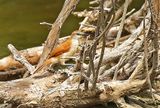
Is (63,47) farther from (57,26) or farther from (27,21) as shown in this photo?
(27,21)

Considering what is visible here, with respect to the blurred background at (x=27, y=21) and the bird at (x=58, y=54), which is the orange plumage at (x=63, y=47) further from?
the blurred background at (x=27, y=21)

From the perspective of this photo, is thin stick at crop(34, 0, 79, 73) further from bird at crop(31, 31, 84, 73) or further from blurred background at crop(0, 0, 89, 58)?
Result: blurred background at crop(0, 0, 89, 58)

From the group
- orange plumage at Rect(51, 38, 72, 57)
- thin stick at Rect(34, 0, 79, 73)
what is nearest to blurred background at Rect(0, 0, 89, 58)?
orange plumage at Rect(51, 38, 72, 57)

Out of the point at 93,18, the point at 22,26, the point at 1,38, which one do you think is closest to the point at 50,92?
the point at 93,18

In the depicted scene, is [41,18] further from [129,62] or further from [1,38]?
[129,62]

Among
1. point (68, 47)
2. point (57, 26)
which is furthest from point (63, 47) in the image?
point (57, 26)

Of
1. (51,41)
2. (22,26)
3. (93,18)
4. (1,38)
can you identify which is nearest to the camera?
(51,41)

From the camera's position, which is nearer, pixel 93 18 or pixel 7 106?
pixel 7 106

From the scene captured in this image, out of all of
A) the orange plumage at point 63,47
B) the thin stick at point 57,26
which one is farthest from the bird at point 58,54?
the thin stick at point 57,26

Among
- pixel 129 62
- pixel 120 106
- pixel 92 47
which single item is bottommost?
pixel 120 106
